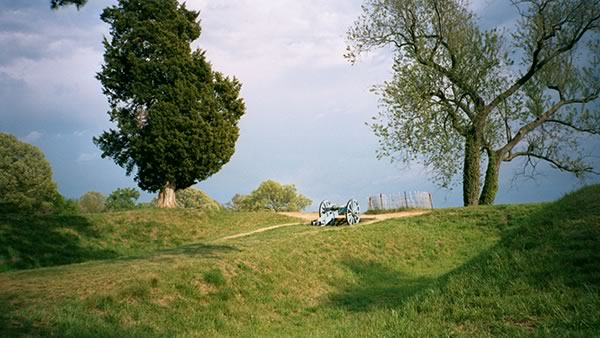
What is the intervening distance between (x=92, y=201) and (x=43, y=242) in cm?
4220

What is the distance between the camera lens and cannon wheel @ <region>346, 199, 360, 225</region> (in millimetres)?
25714

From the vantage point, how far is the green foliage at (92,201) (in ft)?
193

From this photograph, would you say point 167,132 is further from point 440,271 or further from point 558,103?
point 558,103

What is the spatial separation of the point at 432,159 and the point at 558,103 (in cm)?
892

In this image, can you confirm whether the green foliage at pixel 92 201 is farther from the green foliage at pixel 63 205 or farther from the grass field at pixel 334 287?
the grass field at pixel 334 287

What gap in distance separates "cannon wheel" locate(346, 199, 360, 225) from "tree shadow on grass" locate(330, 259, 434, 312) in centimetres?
757

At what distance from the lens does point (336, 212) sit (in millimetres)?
26391

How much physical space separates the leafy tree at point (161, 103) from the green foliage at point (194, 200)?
79.6 feet

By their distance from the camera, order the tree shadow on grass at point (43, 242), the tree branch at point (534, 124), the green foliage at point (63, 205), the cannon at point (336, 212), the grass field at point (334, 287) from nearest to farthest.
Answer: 1. the grass field at point (334, 287)
2. the tree shadow on grass at point (43, 242)
3. the cannon at point (336, 212)
4. the tree branch at point (534, 124)
5. the green foliage at point (63, 205)

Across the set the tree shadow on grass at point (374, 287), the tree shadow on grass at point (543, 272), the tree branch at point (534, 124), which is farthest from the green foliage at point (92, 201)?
the tree shadow on grass at point (543, 272)

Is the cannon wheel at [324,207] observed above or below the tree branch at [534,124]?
below

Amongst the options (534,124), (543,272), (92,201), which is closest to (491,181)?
(534,124)

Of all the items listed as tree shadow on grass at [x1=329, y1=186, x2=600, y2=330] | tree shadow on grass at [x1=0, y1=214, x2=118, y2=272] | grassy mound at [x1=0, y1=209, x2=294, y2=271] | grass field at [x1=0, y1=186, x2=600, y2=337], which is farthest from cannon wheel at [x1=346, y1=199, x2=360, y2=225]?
tree shadow on grass at [x1=329, y1=186, x2=600, y2=330]

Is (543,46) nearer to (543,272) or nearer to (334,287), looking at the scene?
(334,287)
